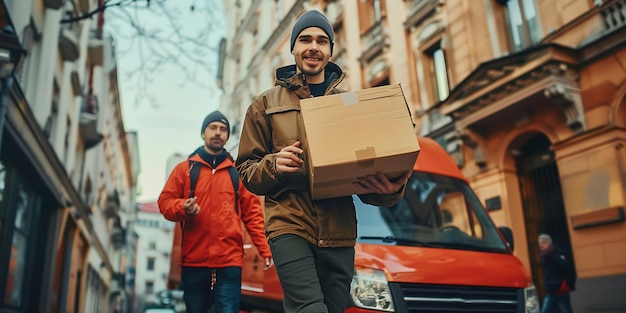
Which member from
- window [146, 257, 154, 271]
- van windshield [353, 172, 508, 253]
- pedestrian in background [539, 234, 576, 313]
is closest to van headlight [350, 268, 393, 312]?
van windshield [353, 172, 508, 253]

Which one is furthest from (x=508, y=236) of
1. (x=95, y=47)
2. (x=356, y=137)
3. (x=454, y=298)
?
(x=95, y=47)

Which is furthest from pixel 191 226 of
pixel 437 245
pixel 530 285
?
pixel 530 285

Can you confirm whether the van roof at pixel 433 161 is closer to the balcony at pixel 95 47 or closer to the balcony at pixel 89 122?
the balcony at pixel 89 122

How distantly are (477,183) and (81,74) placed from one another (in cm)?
1181

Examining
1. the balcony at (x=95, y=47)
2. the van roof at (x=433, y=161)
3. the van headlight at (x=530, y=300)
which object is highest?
the balcony at (x=95, y=47)

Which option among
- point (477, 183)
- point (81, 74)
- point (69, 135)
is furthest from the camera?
point (81, 74)

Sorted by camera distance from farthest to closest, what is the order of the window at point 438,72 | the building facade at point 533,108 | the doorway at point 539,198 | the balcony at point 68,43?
the window at point 438,72
the balcony at point 68,43
the doorway at point 539,198
the building facade at point 533,108

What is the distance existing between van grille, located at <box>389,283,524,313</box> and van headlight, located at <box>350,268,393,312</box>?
59 millimetres

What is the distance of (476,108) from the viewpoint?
37.2ft

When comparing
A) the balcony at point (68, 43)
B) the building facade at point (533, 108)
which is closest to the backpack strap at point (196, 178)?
the building facade at point (533, 108)

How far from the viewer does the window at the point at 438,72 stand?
14.1m

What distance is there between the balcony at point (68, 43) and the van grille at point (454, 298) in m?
10.9

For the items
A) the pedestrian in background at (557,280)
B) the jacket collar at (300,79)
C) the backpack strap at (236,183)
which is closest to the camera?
the jacket collar at (300,79)

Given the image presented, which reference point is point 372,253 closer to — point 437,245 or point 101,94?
point 437,245
